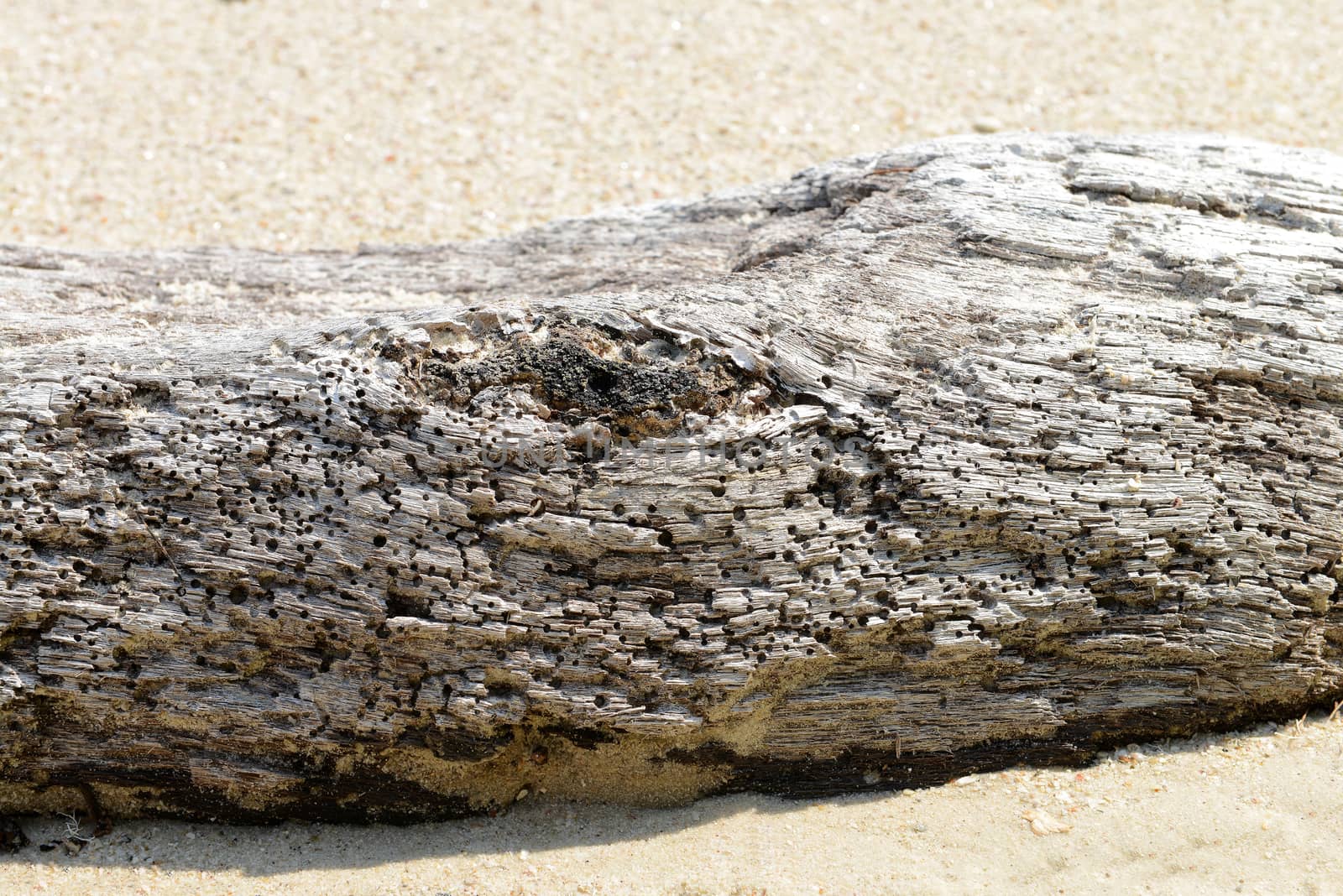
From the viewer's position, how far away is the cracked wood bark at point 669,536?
12.2ft

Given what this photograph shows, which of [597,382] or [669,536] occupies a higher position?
[597,382]

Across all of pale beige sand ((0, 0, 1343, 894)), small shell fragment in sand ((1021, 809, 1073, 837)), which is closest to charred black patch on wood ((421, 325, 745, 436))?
small shell fragment in sand ((1021, 809, 1073, 837))

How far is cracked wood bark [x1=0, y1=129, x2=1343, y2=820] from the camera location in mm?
3709

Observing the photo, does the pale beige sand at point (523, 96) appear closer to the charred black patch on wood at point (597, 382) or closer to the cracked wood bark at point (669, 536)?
the cracked wood bark at point (669, 536)

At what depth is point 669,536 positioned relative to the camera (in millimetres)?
3734

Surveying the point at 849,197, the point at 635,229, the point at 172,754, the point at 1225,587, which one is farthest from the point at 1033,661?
the point at 172,754

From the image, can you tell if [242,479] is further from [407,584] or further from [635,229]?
[635,229]

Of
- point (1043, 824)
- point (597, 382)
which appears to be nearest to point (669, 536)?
point (597, 382)

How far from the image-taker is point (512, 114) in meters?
8.66

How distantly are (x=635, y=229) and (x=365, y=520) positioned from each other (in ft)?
7.70

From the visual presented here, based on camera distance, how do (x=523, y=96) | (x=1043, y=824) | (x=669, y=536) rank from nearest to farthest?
(x=669, y=536) → (x=1043, y=824) → (x=523, y=96)

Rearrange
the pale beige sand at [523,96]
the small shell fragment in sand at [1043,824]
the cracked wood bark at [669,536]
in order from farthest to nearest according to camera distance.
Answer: the pale beige sand at [523,96]
the small shell fragment in sand at [1043,824]
the cracked wood bark at [669,536]

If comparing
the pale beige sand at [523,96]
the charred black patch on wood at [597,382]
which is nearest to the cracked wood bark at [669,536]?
the charred black patch on wood at [597,382]

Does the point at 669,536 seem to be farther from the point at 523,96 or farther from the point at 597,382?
the point at 523,96
